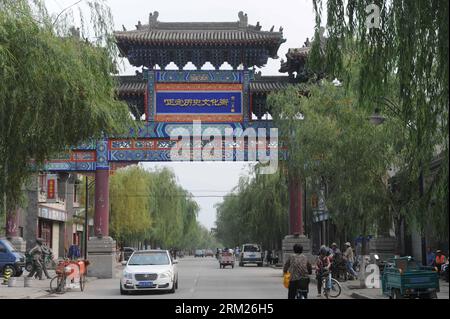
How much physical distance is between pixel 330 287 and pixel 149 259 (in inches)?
241

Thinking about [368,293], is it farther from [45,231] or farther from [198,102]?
[45,231]

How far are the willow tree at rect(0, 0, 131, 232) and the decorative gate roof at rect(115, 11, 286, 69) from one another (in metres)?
17.6

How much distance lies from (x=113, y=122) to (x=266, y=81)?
18.5 m

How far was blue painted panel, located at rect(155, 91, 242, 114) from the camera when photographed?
3034cm

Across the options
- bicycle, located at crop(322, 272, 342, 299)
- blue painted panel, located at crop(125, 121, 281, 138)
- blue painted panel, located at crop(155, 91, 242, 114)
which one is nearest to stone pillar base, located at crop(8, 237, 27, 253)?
blue painted panel, located at crop(125, 121, 281, 138)

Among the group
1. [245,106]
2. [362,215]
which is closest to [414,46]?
[362,215]

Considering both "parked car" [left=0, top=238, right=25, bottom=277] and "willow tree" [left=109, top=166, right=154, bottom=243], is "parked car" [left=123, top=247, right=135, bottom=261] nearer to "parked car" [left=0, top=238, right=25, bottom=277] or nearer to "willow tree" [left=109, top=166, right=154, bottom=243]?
"willow tree" [left=109, top=166, right=154, bottom=243]

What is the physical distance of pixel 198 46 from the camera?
32.4 m

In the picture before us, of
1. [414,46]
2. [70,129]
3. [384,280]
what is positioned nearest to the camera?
[414,46]

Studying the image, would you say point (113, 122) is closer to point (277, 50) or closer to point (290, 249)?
point (290, 249)

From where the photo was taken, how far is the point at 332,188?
2392cm

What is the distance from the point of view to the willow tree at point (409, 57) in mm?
9531

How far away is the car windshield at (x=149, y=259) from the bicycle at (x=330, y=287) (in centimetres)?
528

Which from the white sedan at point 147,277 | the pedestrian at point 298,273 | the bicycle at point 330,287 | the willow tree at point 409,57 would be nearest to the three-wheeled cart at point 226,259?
the white sedan at point 147,277
